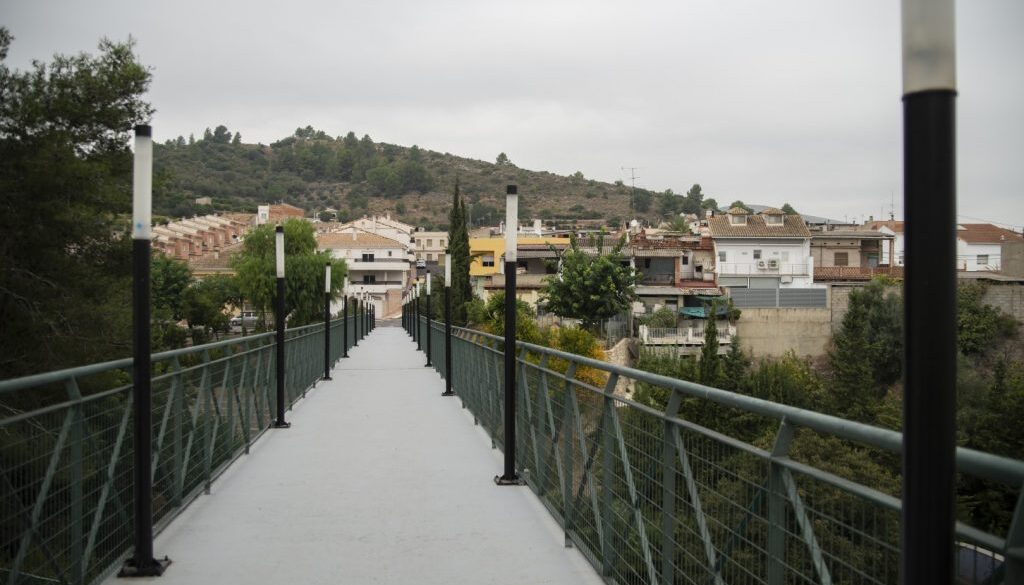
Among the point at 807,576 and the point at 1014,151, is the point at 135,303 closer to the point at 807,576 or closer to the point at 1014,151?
the point at 807,576

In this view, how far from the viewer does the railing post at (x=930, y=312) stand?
154cm

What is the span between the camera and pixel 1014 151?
470 cm

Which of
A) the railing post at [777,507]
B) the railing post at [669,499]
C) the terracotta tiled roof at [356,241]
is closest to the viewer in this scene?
the railing post at [777,507]

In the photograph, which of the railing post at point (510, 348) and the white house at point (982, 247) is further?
the white house at point (982, 247)

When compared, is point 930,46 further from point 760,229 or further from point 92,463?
point 760,229

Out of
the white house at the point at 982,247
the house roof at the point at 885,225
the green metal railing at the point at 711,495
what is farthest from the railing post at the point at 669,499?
the white house at the point at 982,247

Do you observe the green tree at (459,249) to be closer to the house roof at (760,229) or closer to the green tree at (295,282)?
the green tree at (295,282)

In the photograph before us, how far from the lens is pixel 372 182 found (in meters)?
157

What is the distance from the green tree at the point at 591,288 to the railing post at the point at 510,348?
38.5 m

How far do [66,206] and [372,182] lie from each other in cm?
14166

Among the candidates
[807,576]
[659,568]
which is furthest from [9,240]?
[807,576]

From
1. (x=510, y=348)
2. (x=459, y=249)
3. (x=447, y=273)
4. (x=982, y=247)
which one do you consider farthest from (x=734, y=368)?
(x=982, y=247)

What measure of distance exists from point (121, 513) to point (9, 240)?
14249mm

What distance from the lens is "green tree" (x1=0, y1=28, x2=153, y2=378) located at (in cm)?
1641
